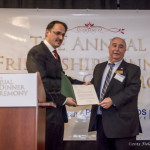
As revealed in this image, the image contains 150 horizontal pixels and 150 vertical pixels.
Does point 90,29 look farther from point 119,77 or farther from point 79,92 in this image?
point 79,92

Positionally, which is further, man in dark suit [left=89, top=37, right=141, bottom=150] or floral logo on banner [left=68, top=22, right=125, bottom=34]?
floral logo on banner [left=68, top=22, right=125, bottom=34]

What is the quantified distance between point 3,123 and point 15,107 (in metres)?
0.11

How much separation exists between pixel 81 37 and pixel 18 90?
2363 mm

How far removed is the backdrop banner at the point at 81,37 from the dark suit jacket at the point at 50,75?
3.10ft

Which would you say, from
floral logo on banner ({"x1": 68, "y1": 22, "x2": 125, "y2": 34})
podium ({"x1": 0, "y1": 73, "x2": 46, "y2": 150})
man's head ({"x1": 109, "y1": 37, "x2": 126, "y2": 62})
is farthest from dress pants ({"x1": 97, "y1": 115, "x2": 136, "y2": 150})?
podium ({"x1": 0, "y1": 73, "x2": 46, "y2": 150})

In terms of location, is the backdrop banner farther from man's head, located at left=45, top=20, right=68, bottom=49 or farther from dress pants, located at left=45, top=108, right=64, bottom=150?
dress pants, located at left=45, top=108, right=64, bottom=150

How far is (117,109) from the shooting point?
3.03 metres

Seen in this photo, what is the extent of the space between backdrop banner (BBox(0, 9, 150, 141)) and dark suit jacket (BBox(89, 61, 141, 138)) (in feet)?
2.27

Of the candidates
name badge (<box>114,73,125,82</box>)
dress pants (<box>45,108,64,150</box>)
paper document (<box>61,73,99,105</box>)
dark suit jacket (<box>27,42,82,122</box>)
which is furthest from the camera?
name badge (<box>114,73,125,82</box>)

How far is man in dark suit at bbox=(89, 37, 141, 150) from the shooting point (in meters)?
2.97

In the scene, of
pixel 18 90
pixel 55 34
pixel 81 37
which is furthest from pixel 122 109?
pixel 18 90

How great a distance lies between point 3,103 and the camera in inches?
63.6

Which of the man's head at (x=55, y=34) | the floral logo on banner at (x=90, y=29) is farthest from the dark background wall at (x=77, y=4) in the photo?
the man's head at (x=55, y=34)

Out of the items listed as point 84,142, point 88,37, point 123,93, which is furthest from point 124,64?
point 84,142
